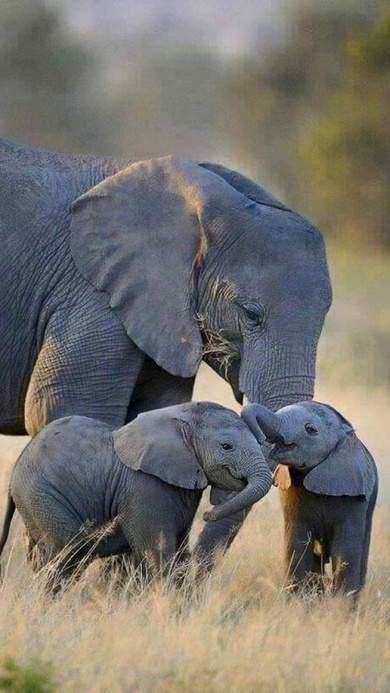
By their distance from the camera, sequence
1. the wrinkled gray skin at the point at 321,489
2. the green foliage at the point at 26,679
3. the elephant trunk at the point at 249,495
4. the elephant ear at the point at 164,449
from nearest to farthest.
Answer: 1. the green foliage at the point at 26,679
2. the elephant trunk at the point at 249,495
3. the elephant ear at the point at 164,449
4. the wrinkled gray skin at the point at 321,489

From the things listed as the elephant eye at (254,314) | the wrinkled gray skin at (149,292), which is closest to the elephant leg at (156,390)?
the wrinkled gray skin at (149,292)

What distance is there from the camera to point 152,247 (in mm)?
9188

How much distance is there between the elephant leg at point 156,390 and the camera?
923 centimetres

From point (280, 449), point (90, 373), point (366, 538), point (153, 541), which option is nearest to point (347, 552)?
point (366, 538)

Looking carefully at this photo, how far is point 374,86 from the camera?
65.5 feet

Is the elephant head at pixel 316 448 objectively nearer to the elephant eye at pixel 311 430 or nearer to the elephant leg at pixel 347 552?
the elephant eye at pixel 311 430

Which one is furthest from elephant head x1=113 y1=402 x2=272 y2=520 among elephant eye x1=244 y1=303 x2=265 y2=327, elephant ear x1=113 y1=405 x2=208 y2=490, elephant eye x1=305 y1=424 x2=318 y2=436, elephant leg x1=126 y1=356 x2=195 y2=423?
elephant leg x1=126 y1=356 x2=195 y2=423

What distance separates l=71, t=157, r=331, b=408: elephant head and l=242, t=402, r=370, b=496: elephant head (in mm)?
426

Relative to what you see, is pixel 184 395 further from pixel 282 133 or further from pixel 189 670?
pixel 282 133

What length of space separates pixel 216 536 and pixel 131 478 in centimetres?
68

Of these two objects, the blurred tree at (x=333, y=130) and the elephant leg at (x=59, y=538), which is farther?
the blurred tree at (x=333, y=130)

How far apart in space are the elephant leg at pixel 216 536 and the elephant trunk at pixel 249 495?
68 cm

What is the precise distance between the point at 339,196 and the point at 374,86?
123 centimetres

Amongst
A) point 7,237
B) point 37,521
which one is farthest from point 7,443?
point 37,521
